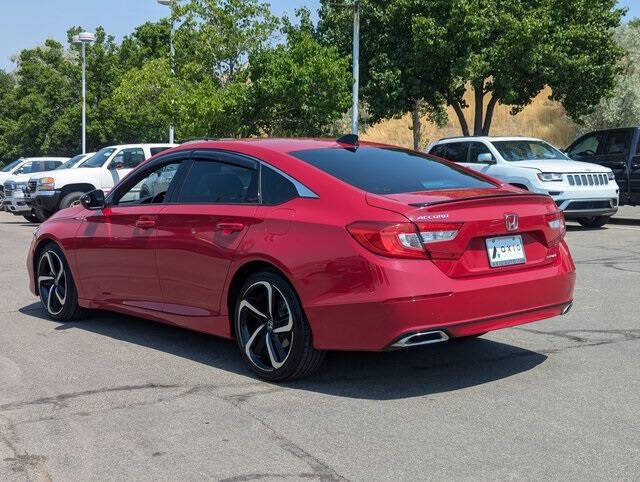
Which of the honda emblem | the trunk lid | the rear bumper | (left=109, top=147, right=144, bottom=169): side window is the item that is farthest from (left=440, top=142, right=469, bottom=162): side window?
the rear bumper

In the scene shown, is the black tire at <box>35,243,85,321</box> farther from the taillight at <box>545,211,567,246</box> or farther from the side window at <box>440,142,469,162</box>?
the side window at <box>440,142,469,162</box>

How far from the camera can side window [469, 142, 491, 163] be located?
678 inches

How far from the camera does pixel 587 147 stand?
1858cm

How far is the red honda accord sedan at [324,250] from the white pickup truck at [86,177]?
12.5 metres

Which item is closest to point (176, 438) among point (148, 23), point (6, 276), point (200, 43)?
point (6, 276)

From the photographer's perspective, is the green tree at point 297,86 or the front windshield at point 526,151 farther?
the green tree at point 297,86

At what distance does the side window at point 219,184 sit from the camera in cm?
602

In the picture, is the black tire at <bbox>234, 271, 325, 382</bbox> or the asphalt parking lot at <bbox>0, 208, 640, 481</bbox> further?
the black tire at <bbox>234, 271, 325, 382</bbox>

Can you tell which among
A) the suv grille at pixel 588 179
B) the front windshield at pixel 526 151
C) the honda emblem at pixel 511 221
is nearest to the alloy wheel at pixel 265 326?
the honda emblem at pixel 511 221

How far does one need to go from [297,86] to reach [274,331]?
76.2ft

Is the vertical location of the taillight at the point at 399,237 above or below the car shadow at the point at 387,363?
above

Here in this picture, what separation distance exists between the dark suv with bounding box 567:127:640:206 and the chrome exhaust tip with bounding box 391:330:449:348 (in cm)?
1360


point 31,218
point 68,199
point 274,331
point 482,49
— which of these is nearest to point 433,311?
point 274,331

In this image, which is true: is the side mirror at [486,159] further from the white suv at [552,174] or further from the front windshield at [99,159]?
the front windshield at [99,159]
